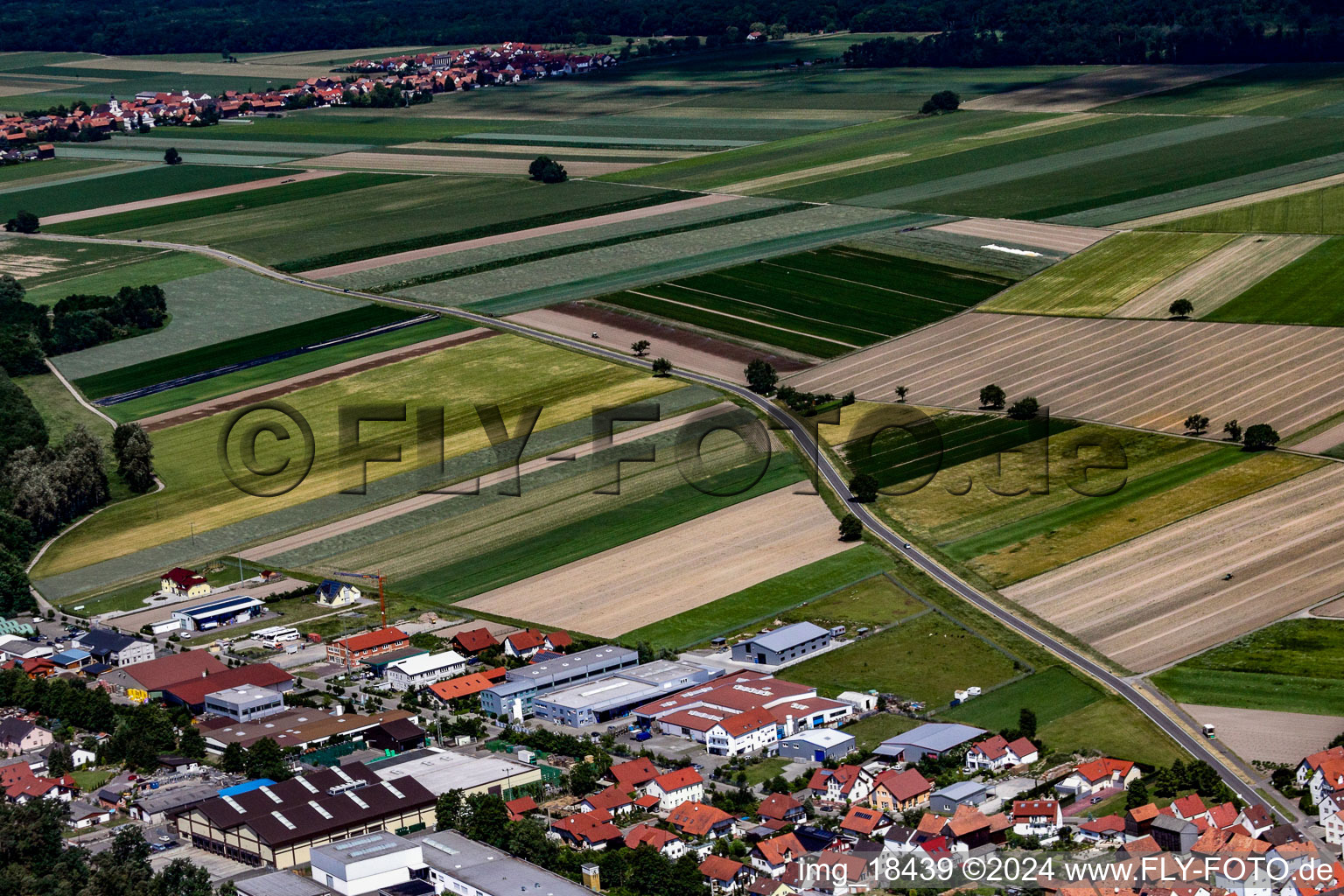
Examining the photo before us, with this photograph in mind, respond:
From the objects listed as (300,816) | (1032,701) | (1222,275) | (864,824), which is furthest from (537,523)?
(1222,275)

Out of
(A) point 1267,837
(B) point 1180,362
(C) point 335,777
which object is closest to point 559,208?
(B) point 1180,362

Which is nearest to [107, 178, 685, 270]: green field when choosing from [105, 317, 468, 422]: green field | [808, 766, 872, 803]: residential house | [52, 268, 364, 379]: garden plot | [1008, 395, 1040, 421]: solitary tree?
[52, 268, 364, 379]: garden plot

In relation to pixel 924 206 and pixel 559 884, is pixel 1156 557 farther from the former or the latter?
pixel 924 206

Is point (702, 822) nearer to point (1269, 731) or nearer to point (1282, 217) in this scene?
point (1269, 731)

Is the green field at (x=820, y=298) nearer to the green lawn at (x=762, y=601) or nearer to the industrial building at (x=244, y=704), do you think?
the green lawn at (x=762, y=601)

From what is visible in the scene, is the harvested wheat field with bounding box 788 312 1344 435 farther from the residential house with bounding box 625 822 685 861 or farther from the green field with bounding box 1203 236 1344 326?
the residential house with bounding box 625 822 685 861

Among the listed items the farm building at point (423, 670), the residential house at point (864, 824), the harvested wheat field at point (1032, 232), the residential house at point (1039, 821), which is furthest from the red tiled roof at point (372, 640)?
the harvested wheat field at point (1032, 232)

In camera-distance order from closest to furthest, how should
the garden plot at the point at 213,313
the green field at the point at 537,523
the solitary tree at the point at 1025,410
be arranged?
the green field at the point at 537,523
the solitary tree at the point at 1025,410
the garden plot at the point at 213,313
